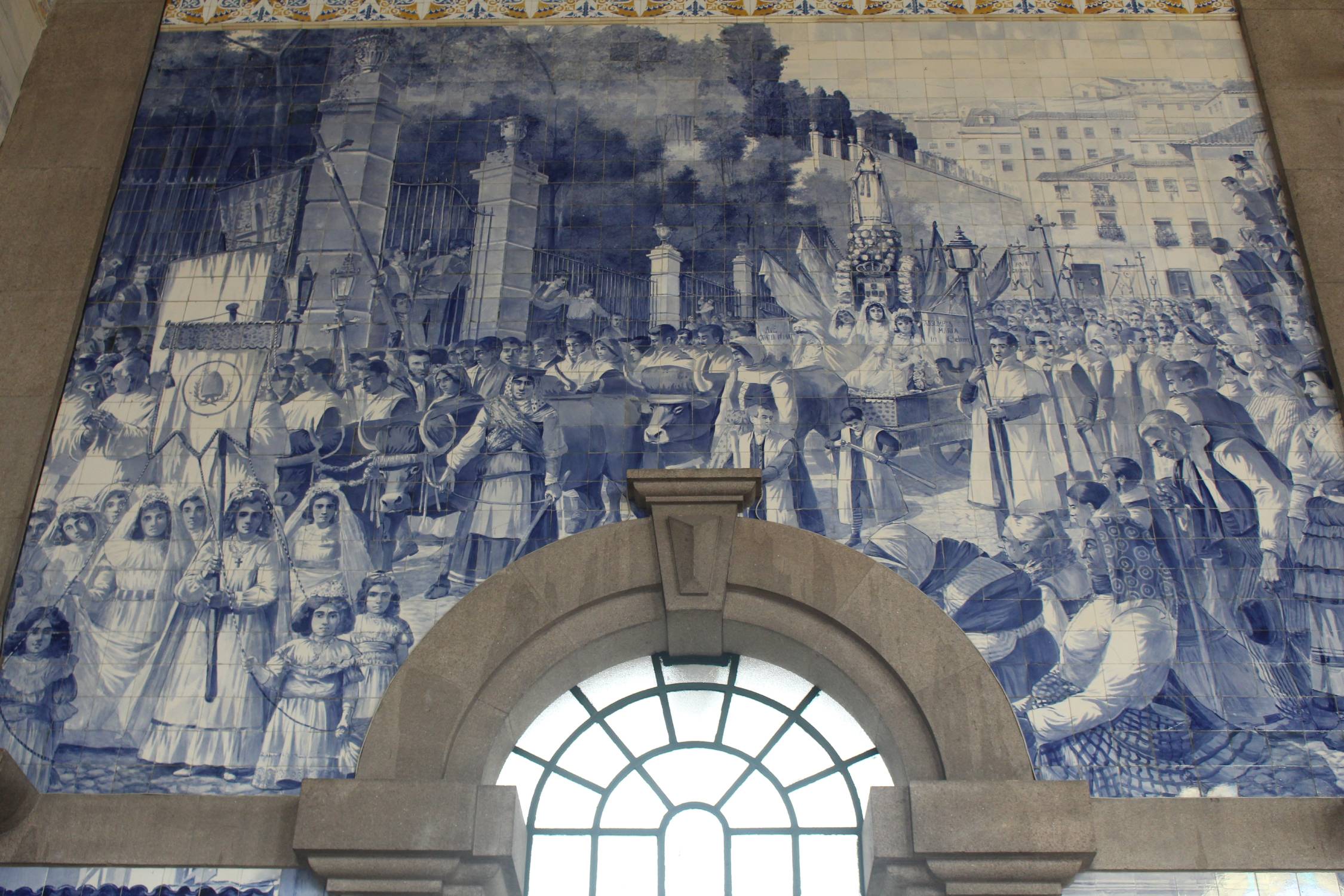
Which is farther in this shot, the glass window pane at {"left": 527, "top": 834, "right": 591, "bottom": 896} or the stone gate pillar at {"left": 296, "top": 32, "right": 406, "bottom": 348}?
the stone gate pillar at {"left": 296, "top": 32, "right": 406, "bottom": 348}

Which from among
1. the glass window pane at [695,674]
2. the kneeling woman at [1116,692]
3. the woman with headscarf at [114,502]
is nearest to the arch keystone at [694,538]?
the glass window pane at [695,674]

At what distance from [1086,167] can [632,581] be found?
4.95 meters

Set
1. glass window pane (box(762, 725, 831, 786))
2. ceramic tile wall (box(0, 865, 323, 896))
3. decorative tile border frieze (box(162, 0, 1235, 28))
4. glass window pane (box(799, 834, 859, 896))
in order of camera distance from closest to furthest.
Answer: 1. ceramic tile wall (box(0, 865, 323, 896))
2. glass window pane (box(799, 834, 859, 896))
3. glass window pane (box(762, 725, 831, 786))
4. decorative tile border frieze (box(162, 0, 1235, 28))

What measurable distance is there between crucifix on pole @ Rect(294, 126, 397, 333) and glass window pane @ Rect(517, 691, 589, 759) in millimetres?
3060

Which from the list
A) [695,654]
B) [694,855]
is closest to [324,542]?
[695,654]

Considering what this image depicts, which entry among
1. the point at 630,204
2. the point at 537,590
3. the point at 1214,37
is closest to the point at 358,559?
the point at 537,590

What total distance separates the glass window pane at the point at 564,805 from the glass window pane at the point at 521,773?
0.27 ft

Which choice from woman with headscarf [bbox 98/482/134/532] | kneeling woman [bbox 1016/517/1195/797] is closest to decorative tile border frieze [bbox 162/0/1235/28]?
woman with headscarf [bbox 98/482/134/532]

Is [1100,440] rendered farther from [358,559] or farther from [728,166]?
[358,559]

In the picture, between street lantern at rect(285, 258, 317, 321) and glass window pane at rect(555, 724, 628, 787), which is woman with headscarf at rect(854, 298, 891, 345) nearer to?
glass window pane at rect(555, 724, 628, 787)

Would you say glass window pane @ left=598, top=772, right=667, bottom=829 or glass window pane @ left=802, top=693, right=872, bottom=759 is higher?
glass window pane @ left=802, top=693, right=872, bottom=759

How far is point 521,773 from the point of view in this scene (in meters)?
8.97

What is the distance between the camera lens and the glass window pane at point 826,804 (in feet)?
28.6

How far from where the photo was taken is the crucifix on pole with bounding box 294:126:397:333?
10312 millimetres
